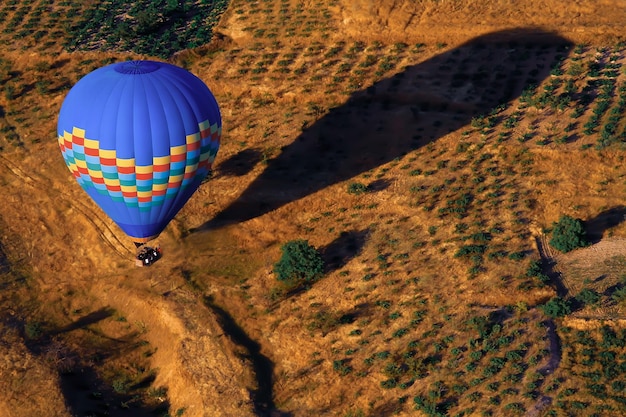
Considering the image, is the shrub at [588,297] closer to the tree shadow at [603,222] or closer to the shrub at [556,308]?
the shrub at [556,308]

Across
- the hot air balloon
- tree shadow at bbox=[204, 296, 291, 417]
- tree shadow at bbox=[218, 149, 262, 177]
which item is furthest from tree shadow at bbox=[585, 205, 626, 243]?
the hot air balloon

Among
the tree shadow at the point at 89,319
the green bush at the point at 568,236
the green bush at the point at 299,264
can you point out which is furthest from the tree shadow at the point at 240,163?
the green bush at the point at 568,236

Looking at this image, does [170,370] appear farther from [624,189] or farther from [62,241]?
[624,189]

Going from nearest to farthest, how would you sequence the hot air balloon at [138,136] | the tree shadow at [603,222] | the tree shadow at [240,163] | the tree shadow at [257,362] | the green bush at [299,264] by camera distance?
the tree shadow at [257,362] → the hot air balloon at [138,136] → the green bush at [299,264] → the tree shadow at [603,222] → the tree shadow at [240,163]

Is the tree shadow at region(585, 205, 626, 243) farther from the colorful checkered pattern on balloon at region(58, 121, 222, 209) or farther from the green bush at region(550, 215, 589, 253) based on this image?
the colorful checkered pattern on balloon at region(58, 121, 222, 209)

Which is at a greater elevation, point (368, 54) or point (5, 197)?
point (368, 54)

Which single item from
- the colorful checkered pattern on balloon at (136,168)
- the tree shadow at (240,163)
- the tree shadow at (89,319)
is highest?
the colorful checkered pattern on balloon at (136,168)

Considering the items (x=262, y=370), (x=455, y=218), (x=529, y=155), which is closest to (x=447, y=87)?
(x=529, y=155)
